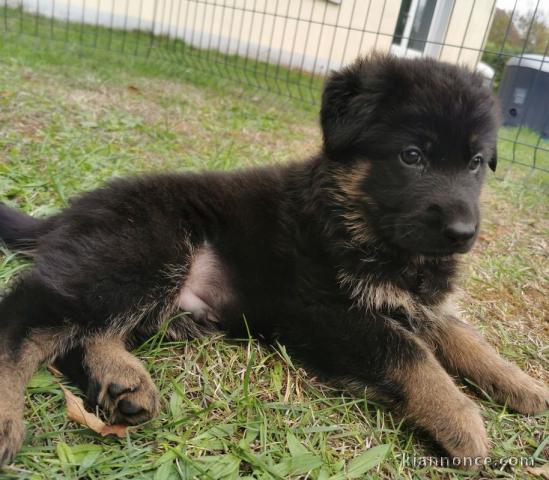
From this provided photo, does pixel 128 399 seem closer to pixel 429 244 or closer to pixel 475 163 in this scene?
pixel 429 244

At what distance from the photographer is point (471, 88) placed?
7.59 feet

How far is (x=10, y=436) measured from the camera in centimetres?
161

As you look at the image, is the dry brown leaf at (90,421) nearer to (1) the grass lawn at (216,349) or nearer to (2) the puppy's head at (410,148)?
(1) the grass lawn at (216,349)

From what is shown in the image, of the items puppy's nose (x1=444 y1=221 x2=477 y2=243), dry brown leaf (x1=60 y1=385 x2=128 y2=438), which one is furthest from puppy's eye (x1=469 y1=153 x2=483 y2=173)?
dry brown leaf (x1=60 y1=385 x2=128 y2=438)

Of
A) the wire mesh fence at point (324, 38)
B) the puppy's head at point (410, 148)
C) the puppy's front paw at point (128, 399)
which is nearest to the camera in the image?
the puppy's front paw at point (128, 399)

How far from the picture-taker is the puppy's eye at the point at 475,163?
2338 millimetres

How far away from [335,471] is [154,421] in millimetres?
668

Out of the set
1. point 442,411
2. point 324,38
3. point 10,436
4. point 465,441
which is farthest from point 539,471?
point 324,38

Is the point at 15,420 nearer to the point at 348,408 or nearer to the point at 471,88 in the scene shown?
the point at 348,408

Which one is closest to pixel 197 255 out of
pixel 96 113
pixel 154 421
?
pixel 154 421

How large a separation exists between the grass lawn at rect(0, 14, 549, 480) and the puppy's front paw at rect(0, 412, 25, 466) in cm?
4

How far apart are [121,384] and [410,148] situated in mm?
1528

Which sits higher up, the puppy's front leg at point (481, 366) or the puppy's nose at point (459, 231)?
the puppy's nose at point (459, 231)

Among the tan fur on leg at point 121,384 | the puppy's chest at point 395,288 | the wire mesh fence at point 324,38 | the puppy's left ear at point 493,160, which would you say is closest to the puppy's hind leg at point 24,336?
the tan fur on leg at point 121,384
